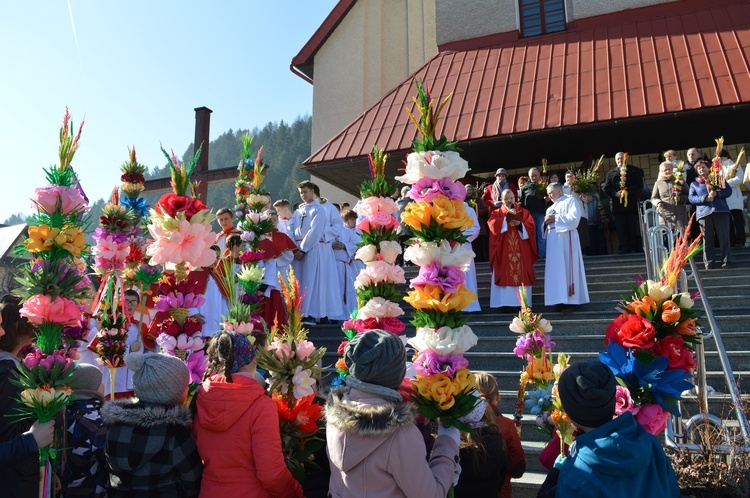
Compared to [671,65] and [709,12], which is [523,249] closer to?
[671,65]

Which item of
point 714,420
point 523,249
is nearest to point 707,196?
point 523,249

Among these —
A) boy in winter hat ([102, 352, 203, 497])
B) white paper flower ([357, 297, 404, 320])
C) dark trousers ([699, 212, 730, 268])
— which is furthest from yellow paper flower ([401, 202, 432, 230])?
dark trousers ([699, 212, 730, 268])

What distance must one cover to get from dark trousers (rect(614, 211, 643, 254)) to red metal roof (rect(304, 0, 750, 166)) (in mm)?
1854

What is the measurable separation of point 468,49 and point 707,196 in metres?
8.44

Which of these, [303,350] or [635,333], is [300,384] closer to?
[303,350]

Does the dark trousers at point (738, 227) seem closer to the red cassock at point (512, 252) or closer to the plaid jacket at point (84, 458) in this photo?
the red cassock at point (512, 252)

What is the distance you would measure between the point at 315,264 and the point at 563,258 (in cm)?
381

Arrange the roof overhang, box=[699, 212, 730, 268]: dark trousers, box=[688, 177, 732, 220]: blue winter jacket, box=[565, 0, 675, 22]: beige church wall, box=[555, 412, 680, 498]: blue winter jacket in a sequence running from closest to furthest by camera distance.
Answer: box=[555, 412, 680, 498]: blue winter jacket → box=[699, 212, 730, 268]: dark trousers → box=[688, 177, 732, 220]: blue winter jacket → the roof overhang → box=[565, 0, 675, 22]: beige church wall

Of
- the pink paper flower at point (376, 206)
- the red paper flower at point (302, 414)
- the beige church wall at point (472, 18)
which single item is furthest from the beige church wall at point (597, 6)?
the red paper flower at point (302, 414)

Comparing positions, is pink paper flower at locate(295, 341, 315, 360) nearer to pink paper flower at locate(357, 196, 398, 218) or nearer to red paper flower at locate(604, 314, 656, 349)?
pink paper flower at locate(357, 196, 398, 218)

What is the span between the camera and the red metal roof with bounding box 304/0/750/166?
38.3ft

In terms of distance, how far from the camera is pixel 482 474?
3.21 m

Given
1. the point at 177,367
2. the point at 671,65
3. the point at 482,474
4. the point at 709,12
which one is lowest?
the point at 482,474

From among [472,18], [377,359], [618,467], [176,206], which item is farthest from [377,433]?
[472,18]
